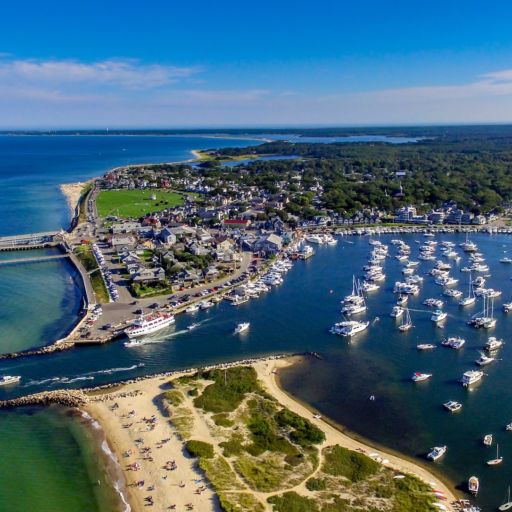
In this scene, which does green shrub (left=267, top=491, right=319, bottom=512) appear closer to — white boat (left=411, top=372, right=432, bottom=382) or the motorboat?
the motorboat

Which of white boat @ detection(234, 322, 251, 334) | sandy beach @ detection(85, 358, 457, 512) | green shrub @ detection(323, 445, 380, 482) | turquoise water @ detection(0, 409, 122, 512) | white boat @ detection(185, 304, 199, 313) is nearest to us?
sandy beach @ detection(85, 358, 457, 512)

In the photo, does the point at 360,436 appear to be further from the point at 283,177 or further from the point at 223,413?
the point at 283,177

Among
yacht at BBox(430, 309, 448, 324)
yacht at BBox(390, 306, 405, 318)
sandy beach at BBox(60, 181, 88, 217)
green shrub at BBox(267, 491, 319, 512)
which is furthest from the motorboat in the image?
sandy beach at BBox(60, 181, 88, 217)

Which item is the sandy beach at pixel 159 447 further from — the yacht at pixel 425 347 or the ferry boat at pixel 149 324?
the yacht at pixel 425 347

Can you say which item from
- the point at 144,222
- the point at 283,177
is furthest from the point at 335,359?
the point at 283,177

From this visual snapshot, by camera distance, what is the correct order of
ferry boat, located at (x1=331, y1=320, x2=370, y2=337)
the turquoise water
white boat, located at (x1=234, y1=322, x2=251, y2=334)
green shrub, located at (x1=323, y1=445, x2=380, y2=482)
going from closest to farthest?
the turquoise water → green shrub, located at (x1=323, y1=445, x2=380, y2=482) → ferry boat, located at (x1=331, y1=320, x2=370, y2=337) → white boat, located at (x1=234, y1=322, x2=251, y2=334)

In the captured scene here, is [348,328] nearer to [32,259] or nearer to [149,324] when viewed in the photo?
[149,324]
